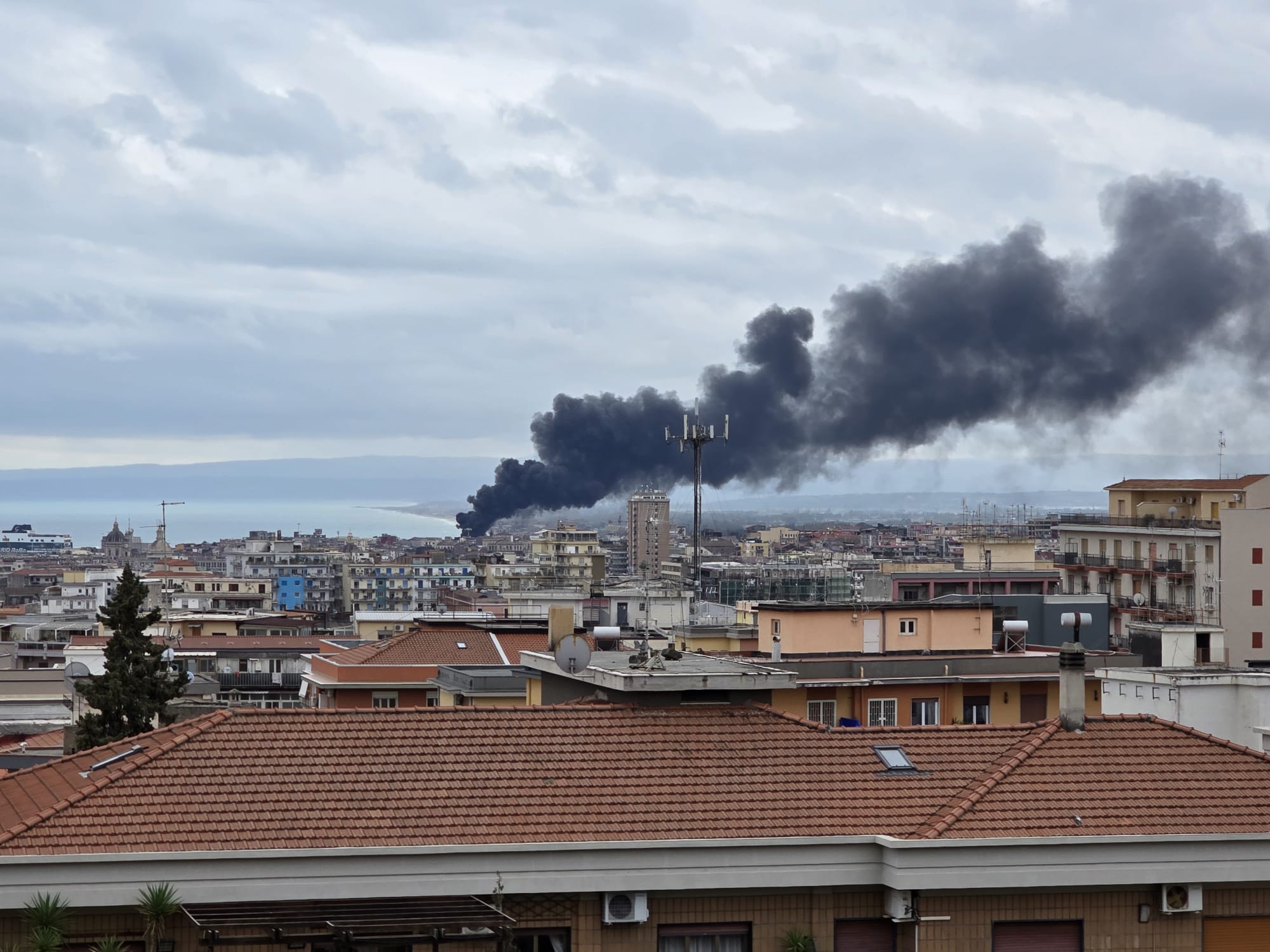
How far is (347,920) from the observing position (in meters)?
10.5

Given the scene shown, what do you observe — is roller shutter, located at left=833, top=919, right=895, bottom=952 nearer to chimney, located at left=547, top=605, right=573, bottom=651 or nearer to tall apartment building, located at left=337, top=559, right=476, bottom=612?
chimney, located at left=547, top=605, right=573, bottom=651

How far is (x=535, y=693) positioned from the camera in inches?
789

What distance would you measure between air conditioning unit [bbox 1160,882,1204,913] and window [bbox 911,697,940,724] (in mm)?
15452

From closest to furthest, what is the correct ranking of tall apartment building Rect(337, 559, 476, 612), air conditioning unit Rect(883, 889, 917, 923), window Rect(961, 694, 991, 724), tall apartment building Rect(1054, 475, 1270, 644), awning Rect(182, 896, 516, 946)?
awning Rect(182, 896, 516, 946), air conditioning unit Rect(883, 889, 917, 923), window Rect(961, 694, 991, 724), tall apartment building Rect(1054, 475, 1270, 644), tall apartment building Rect(337, 559, 476, 612)

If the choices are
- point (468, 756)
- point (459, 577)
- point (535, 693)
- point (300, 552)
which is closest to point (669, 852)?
point (468, 756)

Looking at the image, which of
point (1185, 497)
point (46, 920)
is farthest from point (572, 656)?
point (1185, 497)

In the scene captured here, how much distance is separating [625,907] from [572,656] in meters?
5.09

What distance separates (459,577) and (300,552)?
24.0 m

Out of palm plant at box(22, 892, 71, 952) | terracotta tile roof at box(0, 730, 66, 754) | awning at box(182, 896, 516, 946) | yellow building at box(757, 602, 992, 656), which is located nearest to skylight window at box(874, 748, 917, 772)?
awning at box(182, 896, 516, 946)

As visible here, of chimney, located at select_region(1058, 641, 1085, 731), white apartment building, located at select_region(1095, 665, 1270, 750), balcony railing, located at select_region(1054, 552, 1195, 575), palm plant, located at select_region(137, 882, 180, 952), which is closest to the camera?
palm plant, located at select_region(137, 882, 180, 952)

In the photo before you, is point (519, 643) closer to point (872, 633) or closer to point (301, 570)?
point (872, 633)

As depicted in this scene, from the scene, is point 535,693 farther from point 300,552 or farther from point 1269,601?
point 300,552

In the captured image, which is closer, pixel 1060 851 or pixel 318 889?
pixel 318 889

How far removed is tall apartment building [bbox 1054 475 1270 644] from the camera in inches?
2623
